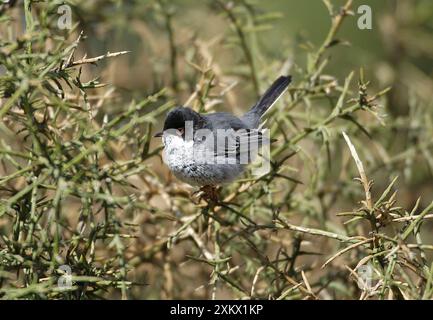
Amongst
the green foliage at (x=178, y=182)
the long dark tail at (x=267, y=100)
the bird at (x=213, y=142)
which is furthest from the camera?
the long dark tail at (x=267, y=100)

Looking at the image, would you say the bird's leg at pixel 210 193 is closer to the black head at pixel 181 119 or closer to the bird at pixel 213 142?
the bird at pixel 213 142

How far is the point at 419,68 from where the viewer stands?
4.89 m

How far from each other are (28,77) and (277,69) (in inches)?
84.2

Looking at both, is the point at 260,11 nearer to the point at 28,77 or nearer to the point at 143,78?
the point at 143,78

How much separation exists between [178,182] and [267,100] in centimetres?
69

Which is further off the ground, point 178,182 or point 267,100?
point 267,100

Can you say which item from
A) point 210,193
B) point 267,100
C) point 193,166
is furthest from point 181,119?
point 267,100

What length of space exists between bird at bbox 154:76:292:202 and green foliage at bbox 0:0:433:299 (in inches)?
2.8

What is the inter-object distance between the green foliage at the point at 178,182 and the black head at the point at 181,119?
2.4 inches

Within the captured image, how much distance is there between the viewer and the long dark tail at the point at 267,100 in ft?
11.1

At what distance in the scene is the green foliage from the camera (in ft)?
6.63

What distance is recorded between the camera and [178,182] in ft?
10.5

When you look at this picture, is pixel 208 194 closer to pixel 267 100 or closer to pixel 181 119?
pixel 181 119

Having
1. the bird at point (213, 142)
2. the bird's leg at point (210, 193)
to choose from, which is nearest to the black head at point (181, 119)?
the bird at point (213, 142)
